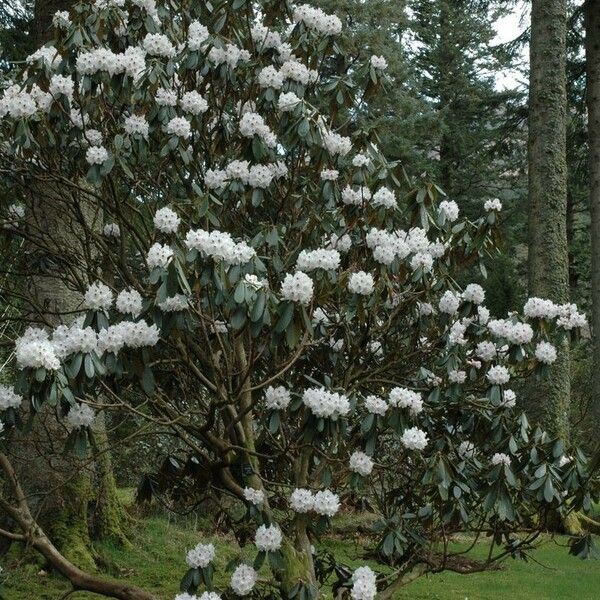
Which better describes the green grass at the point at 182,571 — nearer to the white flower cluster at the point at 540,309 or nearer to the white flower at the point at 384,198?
the white flower cluster at the point at 540,309

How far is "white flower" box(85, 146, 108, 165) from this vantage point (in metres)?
3.43

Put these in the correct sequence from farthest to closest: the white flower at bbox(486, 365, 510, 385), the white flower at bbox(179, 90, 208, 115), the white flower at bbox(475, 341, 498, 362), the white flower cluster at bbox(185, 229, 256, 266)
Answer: the white flower at bbox(475, 341, 498, 362), the white flower at bbox(486, 365, 510, 385), the white flower at bbox(179, 90, 208, 115), the white flower cluster at bbox(185, 229, 256, 266)

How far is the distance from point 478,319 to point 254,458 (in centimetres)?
134

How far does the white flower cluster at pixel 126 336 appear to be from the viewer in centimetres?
293

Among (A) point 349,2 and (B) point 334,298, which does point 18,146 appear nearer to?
(B) point 334,298

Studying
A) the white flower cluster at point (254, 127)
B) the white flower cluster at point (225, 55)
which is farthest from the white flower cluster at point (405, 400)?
the white flower cluster at point (225, 55)

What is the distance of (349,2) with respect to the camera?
16641 mm

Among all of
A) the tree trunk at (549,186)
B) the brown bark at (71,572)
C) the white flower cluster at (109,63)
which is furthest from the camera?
the tree trunk at (549,186)

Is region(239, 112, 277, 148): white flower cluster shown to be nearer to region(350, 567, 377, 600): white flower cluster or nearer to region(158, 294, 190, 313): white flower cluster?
region(158, 294, 190, 313): white flower cluster

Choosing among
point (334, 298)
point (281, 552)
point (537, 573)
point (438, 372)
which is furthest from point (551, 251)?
point (281, 552)

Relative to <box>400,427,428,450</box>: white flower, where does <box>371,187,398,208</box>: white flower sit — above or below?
above

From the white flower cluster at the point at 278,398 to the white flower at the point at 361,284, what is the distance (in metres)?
0.54

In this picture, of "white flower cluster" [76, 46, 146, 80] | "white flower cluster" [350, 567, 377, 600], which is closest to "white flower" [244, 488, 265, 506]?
"white flower cluster" [350, 567, 377, 600]

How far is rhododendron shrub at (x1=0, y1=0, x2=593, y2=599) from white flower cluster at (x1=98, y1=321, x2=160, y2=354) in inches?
2.5
